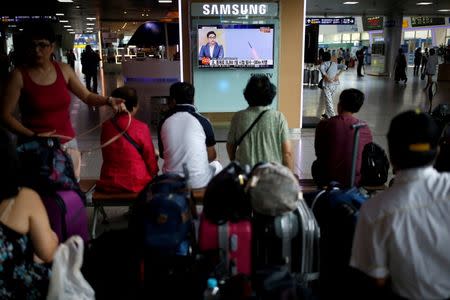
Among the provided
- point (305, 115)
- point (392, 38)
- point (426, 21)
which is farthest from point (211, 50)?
point (426, 21)

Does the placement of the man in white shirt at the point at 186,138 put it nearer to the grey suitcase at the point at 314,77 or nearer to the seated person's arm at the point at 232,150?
the seated person's arm at the point at 232,150

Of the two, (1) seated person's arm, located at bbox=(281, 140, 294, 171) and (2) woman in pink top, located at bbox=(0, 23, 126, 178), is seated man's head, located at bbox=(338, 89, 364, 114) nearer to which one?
(1) seated person's arm, located at bbox=(281, 140, 294, 171)

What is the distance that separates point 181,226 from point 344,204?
3.18 ft

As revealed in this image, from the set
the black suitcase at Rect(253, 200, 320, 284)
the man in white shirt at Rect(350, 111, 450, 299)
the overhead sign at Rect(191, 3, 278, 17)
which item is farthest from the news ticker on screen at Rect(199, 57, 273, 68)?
the man in white shirt at Rect(350, 111, 450, 299)

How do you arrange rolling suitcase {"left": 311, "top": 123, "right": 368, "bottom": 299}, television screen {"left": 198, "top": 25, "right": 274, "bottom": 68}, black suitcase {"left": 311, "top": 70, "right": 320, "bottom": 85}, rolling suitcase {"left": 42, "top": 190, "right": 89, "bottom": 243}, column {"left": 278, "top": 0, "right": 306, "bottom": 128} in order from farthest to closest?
black suitcase {"left": 311, "top": 70, "right": 320, "bottom": 85}
column {"left": 278, "top": 0, "right": 306, "bottom": 128}
television screen {"left": 198, "top": 25, "right": 274, "bottom": 68}
rolling suitcase {"left": 42, "top": 190, "right": 89, "bottom": 243}
rolling suitcase {"left": 311, "top": 123, "right": 368, "bottom": 299}

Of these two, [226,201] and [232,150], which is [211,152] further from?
[226,201]

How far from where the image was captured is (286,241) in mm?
2428

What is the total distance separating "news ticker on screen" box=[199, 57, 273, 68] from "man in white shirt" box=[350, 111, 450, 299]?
6179 millimetres

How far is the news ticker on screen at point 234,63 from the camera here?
25.9ft

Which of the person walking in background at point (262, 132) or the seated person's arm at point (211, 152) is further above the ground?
the person walking in background at point (262, 132)

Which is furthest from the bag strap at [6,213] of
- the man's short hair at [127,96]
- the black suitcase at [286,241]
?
the man's short hair at [127,96]

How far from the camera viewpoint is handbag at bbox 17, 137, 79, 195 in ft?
9.01

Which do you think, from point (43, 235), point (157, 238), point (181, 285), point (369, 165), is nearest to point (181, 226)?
point (157, 238)

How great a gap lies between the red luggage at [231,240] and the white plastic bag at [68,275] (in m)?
0.62
